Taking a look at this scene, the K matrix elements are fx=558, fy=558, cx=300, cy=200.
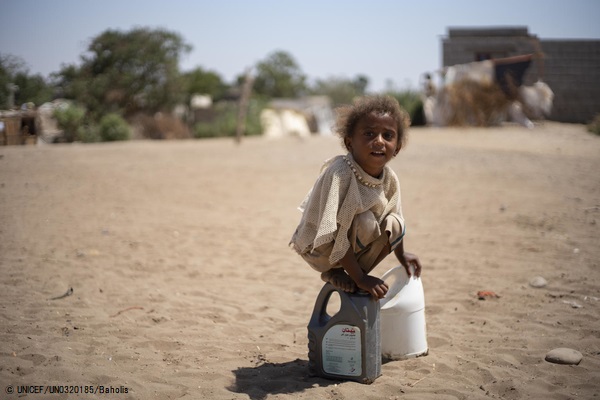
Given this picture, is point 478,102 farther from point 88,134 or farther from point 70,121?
point 70,121

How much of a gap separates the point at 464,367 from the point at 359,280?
873 mm

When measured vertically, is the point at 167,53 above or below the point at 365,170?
above

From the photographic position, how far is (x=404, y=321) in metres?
3.13

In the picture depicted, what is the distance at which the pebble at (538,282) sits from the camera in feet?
14.5

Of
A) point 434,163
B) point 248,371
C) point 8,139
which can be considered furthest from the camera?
point 434,163

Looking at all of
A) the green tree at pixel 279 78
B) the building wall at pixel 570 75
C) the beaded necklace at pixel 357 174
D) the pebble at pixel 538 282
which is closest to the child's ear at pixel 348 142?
the beaded necklace at pixel 357 174

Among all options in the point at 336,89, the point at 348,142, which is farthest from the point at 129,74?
the point at 336,89

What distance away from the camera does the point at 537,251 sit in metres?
5.40

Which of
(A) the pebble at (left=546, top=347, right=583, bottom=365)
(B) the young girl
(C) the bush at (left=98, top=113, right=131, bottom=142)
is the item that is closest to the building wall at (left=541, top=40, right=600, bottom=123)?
(C) the bush at (left=98, top=113, right=131, bottom=142)

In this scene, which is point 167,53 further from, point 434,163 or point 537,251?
point 537,251

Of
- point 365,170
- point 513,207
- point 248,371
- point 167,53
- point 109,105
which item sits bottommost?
point 248,371

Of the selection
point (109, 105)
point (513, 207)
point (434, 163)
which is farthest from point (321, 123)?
point (513, 207)

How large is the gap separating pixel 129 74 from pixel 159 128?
11.6 feet

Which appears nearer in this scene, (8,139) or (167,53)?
(8,139)
